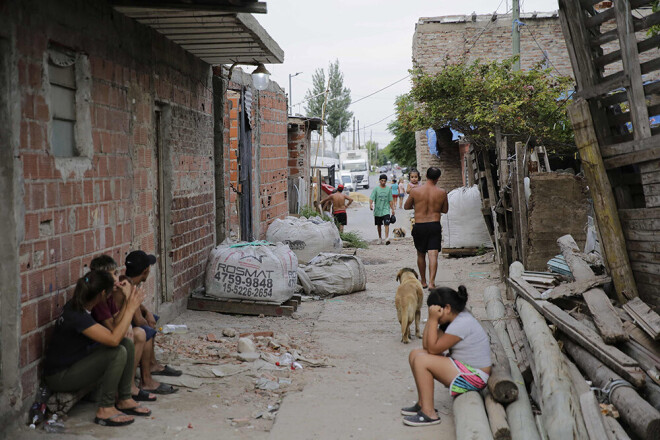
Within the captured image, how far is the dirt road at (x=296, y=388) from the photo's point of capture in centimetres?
438

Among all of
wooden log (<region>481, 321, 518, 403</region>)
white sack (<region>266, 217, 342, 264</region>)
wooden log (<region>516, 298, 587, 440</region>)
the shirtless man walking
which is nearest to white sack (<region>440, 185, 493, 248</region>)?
white sack (<region>266, 217, 342, 264</region>)

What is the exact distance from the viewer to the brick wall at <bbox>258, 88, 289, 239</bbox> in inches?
478

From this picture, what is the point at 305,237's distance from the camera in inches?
443

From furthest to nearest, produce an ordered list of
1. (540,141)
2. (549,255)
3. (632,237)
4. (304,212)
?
(304,212) → (540,141) → (549,255) → (632,237)

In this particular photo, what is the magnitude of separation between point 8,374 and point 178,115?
14.3 ft

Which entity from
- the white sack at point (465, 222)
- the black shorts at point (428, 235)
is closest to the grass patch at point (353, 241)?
the white sack at point (465, 222)

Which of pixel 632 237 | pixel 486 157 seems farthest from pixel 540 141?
pixel 632 237

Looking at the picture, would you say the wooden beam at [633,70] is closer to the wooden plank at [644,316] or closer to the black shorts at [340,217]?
the wooden plank at [644,316]

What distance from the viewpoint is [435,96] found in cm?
1323

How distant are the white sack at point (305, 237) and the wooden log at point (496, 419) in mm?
6889

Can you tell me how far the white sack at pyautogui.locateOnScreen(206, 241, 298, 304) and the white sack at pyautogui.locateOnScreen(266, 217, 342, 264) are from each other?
3090 millimetres

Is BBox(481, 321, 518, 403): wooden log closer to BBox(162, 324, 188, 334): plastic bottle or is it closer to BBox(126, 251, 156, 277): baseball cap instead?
BBox(126, 251, 156, 277): baseball cap

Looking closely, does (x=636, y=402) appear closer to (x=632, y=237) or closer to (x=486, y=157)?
(x=632, y=237)

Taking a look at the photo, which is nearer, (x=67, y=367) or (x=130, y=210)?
(x=67, y=367)
